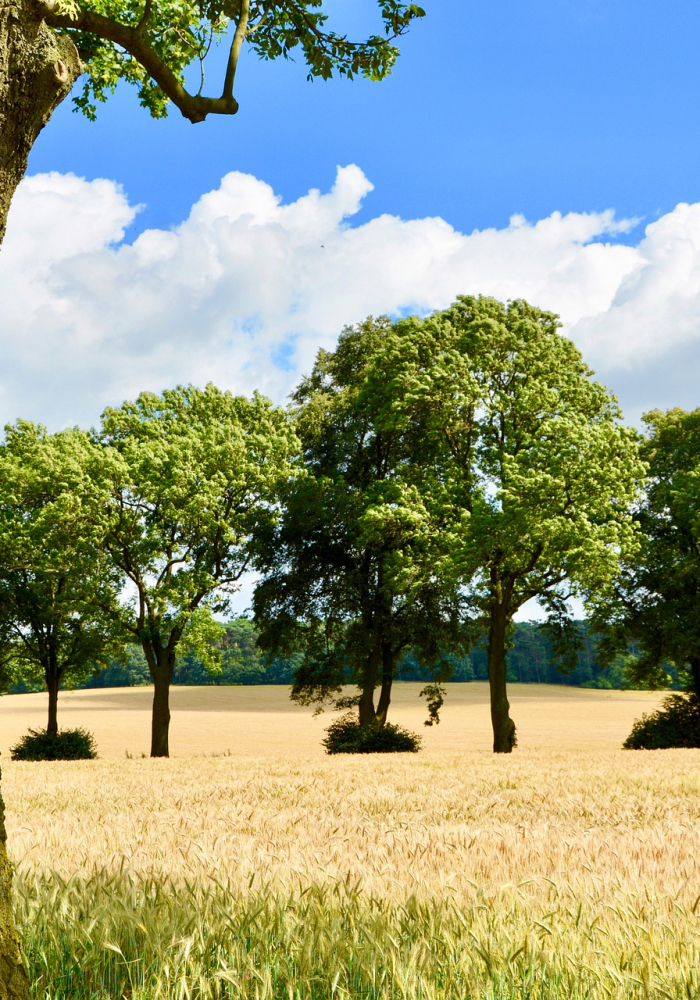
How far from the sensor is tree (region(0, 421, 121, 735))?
25.9m

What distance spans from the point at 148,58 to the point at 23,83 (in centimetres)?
338

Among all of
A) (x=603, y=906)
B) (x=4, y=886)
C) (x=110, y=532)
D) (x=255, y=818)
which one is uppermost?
(x=110, y=532)

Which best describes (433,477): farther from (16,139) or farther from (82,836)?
(16,139)

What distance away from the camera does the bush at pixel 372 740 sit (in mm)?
25828

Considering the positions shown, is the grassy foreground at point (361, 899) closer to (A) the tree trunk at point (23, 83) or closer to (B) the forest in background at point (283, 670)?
(A) the tree trunk at point (23, 83)

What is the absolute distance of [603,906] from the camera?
4.11m

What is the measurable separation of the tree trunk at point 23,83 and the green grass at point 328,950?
3.31 m

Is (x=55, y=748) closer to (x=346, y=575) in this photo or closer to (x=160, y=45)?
(x=346, y=575)

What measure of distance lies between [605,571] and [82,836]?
19793 millimetres

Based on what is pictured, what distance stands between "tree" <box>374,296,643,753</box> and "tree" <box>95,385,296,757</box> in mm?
5589

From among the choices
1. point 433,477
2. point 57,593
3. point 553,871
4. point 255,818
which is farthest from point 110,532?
point 553,871

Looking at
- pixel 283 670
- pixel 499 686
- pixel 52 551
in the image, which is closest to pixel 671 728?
pixel 499 686

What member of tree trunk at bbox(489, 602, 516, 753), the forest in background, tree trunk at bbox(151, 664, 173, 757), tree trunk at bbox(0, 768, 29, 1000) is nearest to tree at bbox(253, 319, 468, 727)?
tree trunk at bbox(489, 602, 516, 753)

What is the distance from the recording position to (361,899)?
4148 millimetres
